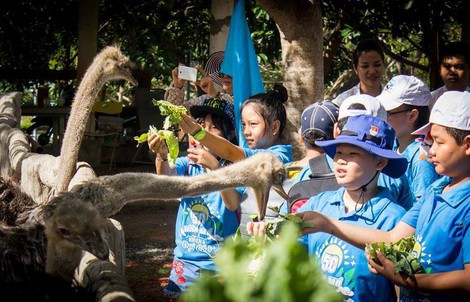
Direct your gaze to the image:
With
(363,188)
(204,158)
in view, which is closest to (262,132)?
(204,158)

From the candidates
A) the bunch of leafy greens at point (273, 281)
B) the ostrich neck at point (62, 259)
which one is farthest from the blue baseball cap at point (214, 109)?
the bunch of leafy greens at point (273, 281)

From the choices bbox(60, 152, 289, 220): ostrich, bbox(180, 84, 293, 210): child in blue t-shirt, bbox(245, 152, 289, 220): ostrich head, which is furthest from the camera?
bbox(180, 84, 293, 210): child in blue t-shirt

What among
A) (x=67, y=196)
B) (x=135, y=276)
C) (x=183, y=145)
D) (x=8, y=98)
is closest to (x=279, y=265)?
(x=67, y=196)

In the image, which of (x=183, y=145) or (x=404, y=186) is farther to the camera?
(x=183, y=145)

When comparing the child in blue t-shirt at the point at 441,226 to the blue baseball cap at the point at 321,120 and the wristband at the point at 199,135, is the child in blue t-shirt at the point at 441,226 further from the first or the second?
the wristband at the point at 199,135

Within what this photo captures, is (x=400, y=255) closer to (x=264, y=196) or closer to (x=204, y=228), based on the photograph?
(x=264, y=196)

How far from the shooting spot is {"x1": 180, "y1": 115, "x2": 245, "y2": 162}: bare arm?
382 cm

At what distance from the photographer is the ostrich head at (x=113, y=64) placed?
4.26 metres

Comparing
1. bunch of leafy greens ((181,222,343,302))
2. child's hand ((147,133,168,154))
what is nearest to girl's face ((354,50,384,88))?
child's hand ((147,133,168,154))

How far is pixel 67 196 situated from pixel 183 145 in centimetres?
963

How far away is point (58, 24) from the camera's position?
1405 cm

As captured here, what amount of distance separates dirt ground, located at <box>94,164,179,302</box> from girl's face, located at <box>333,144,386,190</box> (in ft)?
11.2

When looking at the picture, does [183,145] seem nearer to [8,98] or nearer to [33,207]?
[8,98]

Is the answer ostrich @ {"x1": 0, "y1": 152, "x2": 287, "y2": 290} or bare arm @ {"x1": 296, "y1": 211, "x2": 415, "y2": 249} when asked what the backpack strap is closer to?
ostrich @ {"x1": 0, "y1": 152, "x2": 287, "y2": 290}
